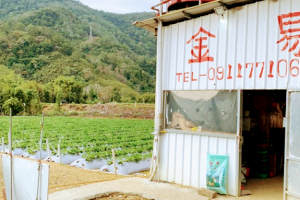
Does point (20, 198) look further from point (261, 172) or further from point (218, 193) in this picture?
point (261, 172)

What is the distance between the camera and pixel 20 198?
5.37 metres

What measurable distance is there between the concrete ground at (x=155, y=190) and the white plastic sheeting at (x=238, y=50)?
2326mm

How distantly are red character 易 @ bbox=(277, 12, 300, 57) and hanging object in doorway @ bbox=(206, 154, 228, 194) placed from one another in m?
2.56

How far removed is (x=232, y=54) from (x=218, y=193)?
297 centimetres

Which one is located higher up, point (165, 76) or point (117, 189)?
point (165, 76)

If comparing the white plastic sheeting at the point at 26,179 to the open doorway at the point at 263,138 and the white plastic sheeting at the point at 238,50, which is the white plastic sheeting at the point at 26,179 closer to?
the white plastic sheeting at the point at 238,50

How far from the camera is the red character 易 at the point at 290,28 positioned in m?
5.23

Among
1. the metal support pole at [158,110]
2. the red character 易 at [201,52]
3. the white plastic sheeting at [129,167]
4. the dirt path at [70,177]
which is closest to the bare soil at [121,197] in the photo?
the metal support pole at [158,110]

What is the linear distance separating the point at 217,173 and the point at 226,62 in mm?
2376

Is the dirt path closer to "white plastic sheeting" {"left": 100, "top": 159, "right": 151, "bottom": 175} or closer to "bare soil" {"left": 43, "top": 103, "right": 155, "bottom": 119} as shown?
"white plastic sheeting" {"left": 100, "top": 159, "right": 151, "bottom": 175}

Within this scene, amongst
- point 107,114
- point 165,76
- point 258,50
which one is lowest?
point 107,114

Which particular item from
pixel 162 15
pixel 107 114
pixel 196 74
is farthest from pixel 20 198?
pixel 107 114

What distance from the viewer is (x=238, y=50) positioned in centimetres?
601

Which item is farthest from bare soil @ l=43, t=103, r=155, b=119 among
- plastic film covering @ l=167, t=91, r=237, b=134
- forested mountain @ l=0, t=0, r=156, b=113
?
plastic film covering @ l=167, t=91, r=237, b=134
